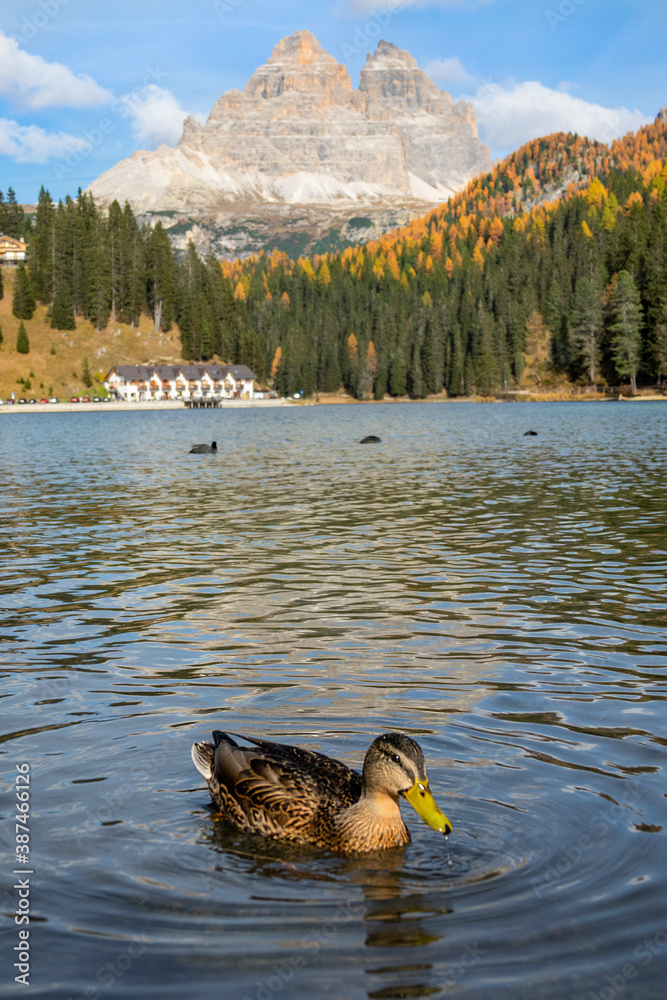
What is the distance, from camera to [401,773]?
23.6ft

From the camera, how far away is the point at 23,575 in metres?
19.8

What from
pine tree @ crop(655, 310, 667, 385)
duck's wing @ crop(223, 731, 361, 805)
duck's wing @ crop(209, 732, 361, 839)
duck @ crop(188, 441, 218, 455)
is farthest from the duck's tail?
pine tree @ crop(655, 310, 667, 385)

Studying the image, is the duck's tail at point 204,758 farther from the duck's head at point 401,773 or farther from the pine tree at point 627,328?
the pine tree at point 627,328

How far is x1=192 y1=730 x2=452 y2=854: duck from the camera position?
23.9 feet

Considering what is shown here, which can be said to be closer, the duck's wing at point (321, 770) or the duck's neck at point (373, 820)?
the duck's neck at point (373, 820)

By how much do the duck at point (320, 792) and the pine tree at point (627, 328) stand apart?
162 metres

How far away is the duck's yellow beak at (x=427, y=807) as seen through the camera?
6.66 meters

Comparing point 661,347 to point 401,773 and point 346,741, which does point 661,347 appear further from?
point 401,773

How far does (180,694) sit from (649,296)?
169555 millimetres

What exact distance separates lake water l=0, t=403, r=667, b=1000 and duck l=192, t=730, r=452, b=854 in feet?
0.60

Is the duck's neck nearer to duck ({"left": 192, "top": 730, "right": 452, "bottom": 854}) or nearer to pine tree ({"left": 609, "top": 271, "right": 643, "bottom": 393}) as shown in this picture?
duck ({"left": 192, "top": 730, "right": 452, "bottom": 854})

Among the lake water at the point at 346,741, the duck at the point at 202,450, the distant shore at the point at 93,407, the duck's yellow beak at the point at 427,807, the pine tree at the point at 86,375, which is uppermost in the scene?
the pine tree at the point at 86,375

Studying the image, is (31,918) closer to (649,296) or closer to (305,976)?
(305,976)

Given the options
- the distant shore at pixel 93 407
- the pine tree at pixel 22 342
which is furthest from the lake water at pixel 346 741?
the pine tree at pixel 22 342
